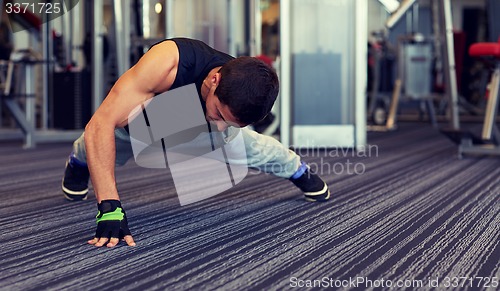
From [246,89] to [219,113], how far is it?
0.33 ft

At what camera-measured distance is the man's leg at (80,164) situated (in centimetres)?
182

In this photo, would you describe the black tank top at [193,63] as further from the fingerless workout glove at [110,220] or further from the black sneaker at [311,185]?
the black sneaker at [311,185]

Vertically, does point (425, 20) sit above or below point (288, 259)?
above

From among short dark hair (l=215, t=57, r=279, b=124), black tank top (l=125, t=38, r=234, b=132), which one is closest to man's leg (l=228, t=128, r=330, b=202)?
black tank top (l=125, t=38, r=234, b=132)

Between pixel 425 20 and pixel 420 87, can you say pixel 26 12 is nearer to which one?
pixel 420 87

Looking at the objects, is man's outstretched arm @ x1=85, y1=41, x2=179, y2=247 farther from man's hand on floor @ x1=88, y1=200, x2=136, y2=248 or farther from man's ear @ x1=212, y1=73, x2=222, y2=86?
man's ear @ x1=212, y1=73, x2=222, y2=86

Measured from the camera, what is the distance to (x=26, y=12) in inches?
165

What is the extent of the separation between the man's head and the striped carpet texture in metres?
0.29

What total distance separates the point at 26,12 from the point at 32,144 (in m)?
0.86

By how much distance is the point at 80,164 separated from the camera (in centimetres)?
194

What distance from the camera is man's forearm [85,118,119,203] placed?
1422 mm

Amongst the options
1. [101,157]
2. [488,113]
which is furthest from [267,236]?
[488,113]

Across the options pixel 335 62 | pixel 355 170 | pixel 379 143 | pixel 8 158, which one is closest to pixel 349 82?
pixel 335 62

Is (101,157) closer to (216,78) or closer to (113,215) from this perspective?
(113,215)
